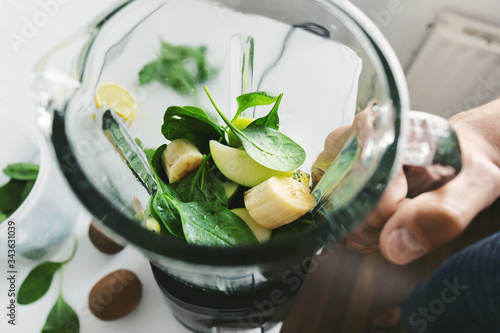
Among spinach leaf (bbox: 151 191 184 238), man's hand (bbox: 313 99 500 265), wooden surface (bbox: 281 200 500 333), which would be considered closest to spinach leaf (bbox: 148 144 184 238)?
spinach leaf (bbox: 151 191 184 238)

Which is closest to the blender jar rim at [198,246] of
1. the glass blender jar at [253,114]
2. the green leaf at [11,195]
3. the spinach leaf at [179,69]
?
the glass blender jar at [253,114]

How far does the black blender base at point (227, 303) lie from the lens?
0.38 metres

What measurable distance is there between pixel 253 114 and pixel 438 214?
0.19m

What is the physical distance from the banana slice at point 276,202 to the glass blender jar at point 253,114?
0.7 inches

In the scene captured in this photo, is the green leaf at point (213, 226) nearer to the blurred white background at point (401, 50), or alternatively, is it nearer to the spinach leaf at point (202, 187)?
the spinach leaf at point (202, 187)

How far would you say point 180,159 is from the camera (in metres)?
0.35

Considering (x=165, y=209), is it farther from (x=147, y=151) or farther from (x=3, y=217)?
(x=3, y=217)

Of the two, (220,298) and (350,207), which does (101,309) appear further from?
(350,207)

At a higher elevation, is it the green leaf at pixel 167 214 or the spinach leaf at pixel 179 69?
the spinach leaf at pixel 179 69

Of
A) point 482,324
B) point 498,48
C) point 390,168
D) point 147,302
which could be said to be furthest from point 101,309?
point 498,48

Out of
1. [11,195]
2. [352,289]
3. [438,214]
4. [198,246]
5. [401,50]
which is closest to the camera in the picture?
[198,246]

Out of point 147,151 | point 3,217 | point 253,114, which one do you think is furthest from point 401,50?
point 3,217

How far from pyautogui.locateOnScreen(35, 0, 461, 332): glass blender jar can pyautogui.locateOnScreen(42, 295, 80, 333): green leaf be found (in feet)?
0.37

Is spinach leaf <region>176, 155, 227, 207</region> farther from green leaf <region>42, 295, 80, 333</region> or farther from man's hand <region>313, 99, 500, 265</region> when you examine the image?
green leaf <region>42, 295, 80, 333</region>
